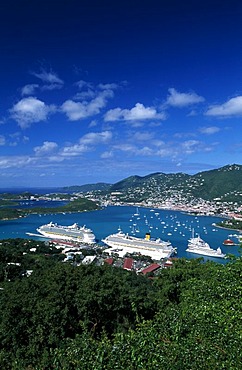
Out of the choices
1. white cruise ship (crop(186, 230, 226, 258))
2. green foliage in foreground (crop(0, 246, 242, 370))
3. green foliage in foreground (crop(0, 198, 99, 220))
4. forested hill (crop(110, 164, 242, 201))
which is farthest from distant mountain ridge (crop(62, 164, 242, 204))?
green foliage in foreground (crop(0, 246, 242, 370))

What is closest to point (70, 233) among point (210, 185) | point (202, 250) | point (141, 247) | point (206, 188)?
point (141, 247)

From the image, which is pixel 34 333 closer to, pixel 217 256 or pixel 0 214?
pixel 217 256

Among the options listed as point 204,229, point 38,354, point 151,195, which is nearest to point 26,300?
point 38,354

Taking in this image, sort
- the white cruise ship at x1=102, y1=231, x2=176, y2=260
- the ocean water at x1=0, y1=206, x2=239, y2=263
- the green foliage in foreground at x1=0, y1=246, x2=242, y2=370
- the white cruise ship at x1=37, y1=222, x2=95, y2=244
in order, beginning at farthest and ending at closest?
the ocean water at x1=0, y1=206, x2=239, y2=263 → the white cruise ship at x1=37, y1=222, x2=95, y2=244 → the white cruise ship at x1=102, y1=231, x2=176, y2=260 → the green foliage in foreground at x1=0, y1=246, x2=242, y2=370

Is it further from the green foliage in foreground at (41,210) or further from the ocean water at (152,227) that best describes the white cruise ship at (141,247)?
the green foliage in foreground at (41,210)

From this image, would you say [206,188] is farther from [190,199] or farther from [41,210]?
[41,210]

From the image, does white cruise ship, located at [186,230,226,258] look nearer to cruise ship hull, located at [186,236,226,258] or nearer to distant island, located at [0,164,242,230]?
cruise ship hull, located at [186,236,226,258]
